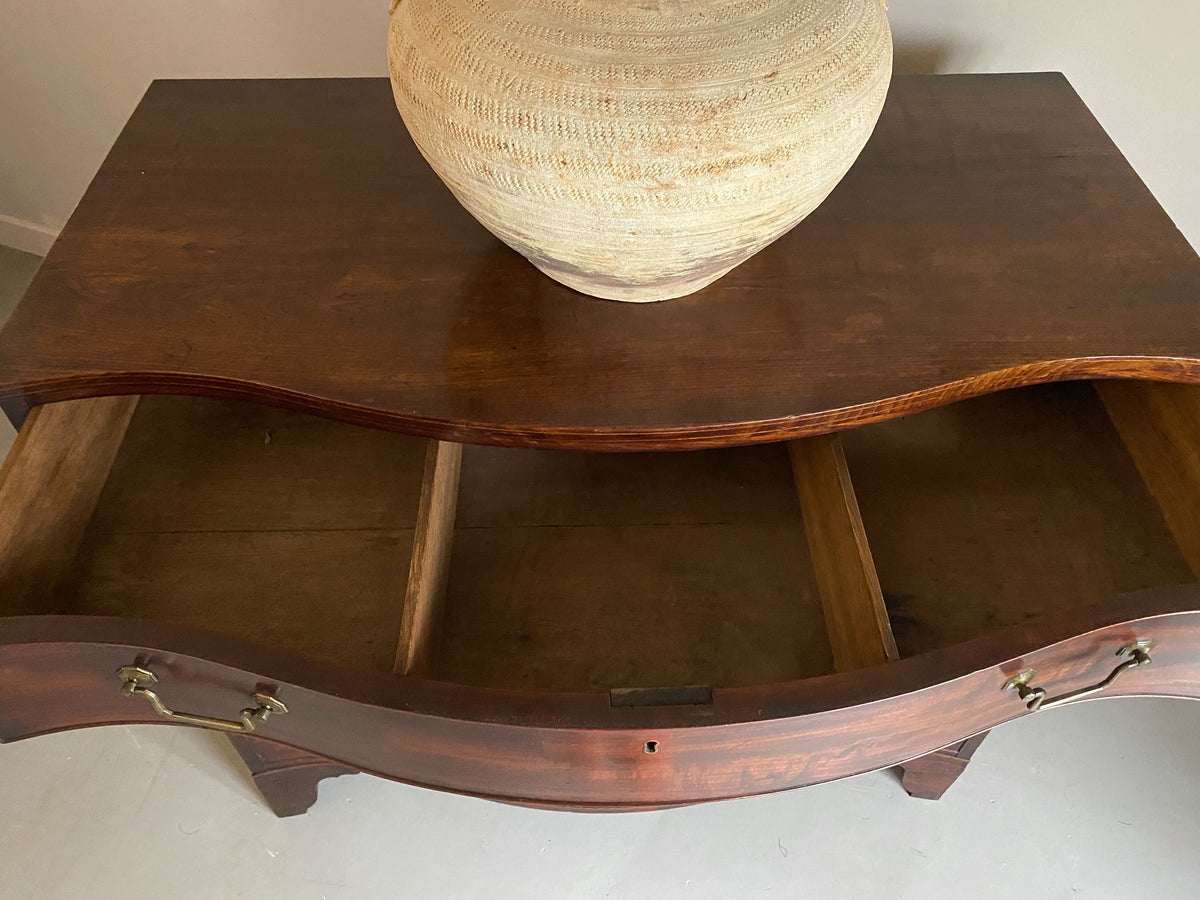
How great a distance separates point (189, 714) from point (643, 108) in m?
0.43

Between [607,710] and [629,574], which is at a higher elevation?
[607,710]

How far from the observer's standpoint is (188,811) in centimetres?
77

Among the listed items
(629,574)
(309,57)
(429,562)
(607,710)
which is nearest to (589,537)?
(629,574)

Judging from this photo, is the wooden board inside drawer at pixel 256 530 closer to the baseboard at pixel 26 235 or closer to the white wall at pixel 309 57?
the white wall at pixel 309 57

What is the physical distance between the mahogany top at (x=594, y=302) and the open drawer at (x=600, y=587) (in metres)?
0.11

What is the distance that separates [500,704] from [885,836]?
48cm

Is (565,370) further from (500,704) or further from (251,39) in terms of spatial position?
(251,39)

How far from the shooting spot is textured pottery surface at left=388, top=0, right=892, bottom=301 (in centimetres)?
40

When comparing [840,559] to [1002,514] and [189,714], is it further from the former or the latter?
[189,714]

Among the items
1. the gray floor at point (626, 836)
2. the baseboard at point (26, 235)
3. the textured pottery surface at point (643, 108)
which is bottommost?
the gray floor at point (626, 836)

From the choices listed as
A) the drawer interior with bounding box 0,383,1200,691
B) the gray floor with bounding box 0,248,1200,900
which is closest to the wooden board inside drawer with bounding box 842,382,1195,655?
the drawer interior with bounding box 0,383,1200,691

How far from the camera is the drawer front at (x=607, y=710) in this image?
44cm

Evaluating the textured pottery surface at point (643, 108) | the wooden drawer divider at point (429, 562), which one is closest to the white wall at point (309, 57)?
the textured pottery surface at point (643, 108)

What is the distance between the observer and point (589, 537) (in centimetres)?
69
